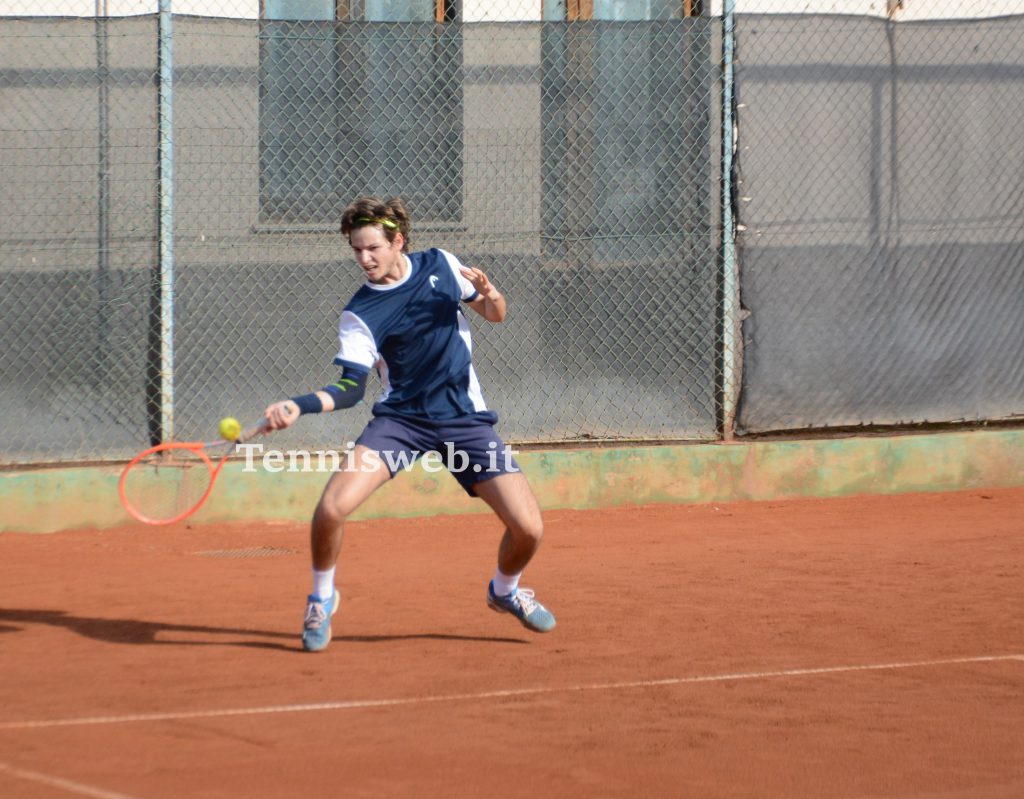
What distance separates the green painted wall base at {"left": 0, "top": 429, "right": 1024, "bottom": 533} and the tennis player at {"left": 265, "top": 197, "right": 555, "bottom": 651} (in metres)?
3.07

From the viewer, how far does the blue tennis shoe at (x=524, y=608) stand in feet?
19.3

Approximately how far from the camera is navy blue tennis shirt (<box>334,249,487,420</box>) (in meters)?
5.56

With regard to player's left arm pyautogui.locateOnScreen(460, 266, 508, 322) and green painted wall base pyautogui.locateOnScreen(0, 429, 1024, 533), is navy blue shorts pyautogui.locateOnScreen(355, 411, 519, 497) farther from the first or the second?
green painted wall base pyautogui.locateOnScreen(0, 429, 1024, 533)

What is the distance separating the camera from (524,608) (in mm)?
5883

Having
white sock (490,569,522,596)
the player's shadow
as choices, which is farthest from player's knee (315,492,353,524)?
white sock (490,569,522,596)

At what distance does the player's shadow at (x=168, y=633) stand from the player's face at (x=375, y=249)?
1490 millimetres

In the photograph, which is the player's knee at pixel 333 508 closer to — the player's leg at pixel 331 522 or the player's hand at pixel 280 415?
the player's leg at pixel 331 522

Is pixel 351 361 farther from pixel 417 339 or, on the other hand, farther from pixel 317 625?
pixel 317 625

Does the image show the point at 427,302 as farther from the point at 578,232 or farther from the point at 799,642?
the point at 578,232

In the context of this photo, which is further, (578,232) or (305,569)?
(578,232)

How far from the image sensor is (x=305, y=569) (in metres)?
7.51

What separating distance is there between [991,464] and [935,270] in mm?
1349

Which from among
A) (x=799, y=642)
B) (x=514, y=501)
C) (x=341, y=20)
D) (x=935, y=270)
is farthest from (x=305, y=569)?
(x=935, y=270)

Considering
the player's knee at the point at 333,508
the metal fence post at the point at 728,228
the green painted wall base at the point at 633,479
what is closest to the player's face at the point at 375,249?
the player's knee at the point at 333,508
